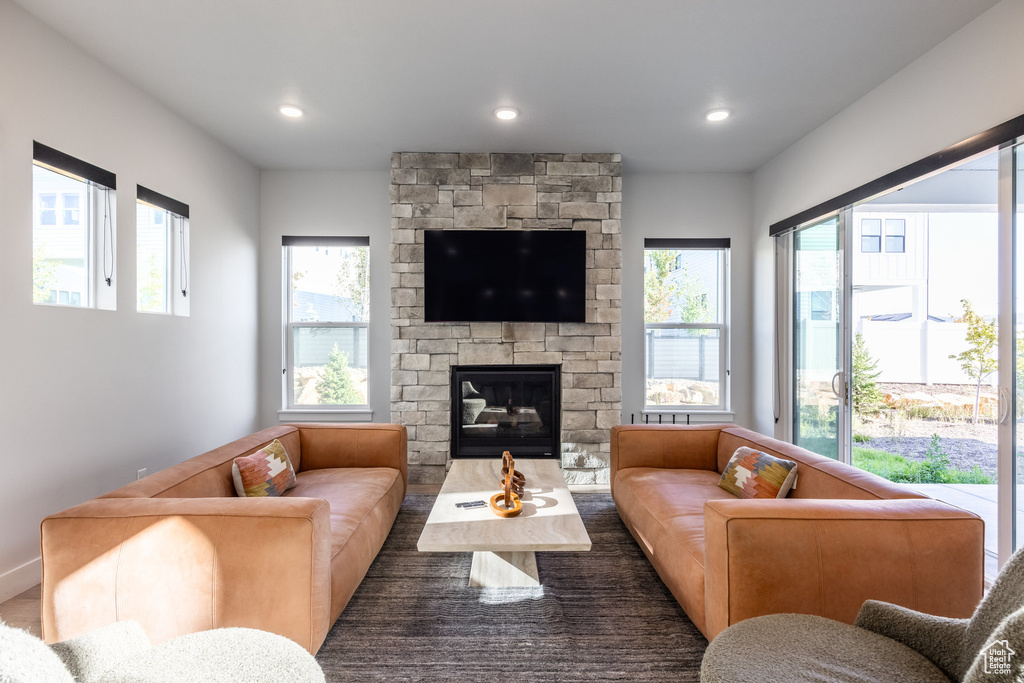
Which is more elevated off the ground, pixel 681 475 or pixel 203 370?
pixel 203 370

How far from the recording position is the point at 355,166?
4.36 m

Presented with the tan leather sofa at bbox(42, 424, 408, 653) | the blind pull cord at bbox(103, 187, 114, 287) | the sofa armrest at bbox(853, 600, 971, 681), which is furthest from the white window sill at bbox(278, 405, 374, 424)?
the sofa armrest at bbox(853, 600, 971, 681)

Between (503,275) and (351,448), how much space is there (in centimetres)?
179

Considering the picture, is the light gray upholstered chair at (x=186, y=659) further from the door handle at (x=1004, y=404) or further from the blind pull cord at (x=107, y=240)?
the door handle at (x=1004, y=404)

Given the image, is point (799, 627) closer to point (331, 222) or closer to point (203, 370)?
point (203, 370)

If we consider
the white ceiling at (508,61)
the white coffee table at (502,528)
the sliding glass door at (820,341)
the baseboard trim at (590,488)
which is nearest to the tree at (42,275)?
the white ceiling at (508,61)

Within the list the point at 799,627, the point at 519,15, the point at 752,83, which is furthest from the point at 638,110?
the point at 799,627

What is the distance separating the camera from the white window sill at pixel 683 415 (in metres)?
4.50

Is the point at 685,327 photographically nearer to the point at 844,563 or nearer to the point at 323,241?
the point at 844,563

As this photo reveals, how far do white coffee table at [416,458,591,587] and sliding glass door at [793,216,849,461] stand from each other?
213cm

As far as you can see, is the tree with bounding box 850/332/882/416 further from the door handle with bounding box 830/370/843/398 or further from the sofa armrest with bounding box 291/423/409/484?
the sofa armrest with bounding box 291/423/409/484

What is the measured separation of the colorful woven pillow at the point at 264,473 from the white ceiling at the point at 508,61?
6.82ft

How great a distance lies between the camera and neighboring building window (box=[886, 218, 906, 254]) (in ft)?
10.8

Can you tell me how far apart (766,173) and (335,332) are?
4.02 meters
